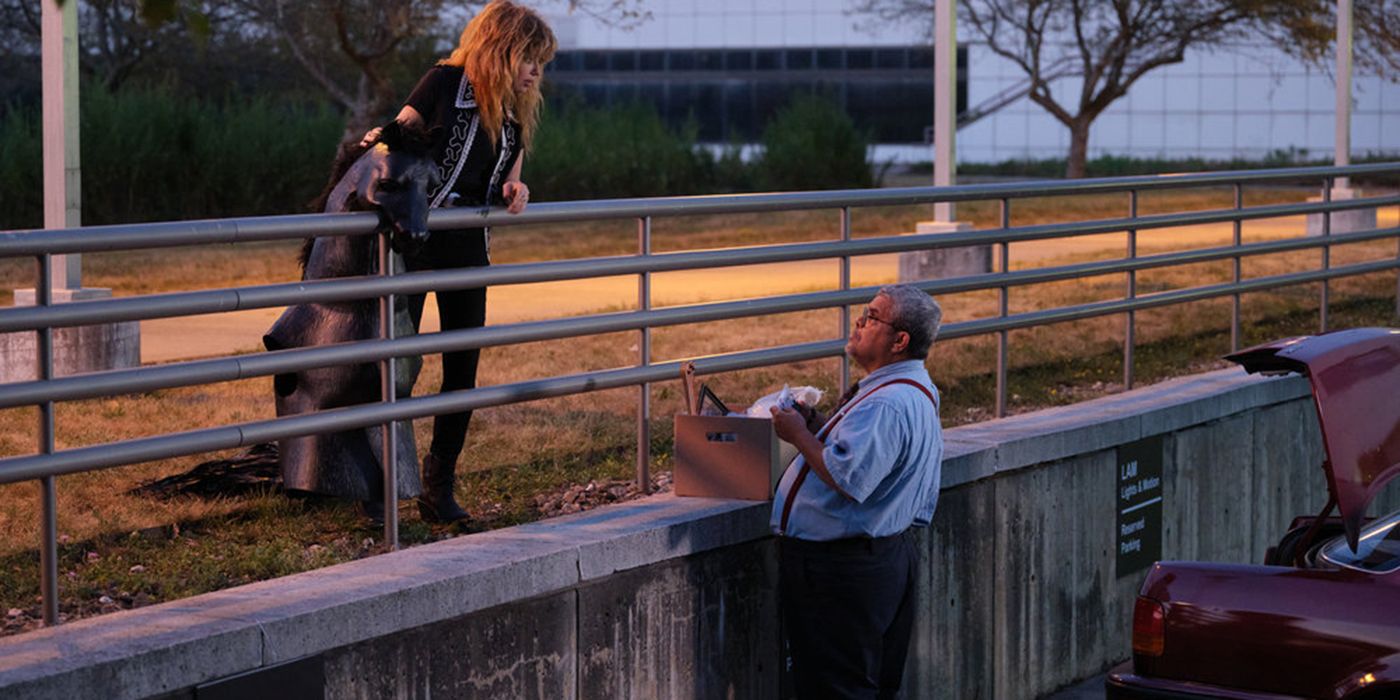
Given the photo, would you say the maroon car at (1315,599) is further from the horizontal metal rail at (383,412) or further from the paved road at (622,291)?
the paved road at (622,291)

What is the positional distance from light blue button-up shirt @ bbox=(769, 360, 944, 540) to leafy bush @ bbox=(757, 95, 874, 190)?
2392 cm

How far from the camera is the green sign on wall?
29.0ft

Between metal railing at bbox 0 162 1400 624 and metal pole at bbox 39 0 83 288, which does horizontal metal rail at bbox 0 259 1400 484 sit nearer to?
metal railing at bbox 0 162 1400 624

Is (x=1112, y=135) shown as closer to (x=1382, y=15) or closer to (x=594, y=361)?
(x=1382, y=15)

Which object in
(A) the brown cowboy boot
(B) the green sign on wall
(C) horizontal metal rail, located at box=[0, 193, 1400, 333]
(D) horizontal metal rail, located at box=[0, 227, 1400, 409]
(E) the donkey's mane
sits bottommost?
(B) the green sign on wall

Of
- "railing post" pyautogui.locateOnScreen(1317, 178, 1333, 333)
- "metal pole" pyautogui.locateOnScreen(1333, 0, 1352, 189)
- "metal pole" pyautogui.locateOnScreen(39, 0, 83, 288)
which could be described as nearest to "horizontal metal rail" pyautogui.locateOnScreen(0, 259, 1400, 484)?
"railing post" pyautogui.locateOnScreen(1317, 178, 1333, 333)

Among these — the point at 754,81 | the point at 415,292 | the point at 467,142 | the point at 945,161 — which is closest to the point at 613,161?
the point at 945,161

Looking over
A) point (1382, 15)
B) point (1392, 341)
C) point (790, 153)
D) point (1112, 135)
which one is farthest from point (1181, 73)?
point (1392, 341)

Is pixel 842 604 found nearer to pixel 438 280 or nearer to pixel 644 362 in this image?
pixel 644 362

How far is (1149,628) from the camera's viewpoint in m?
5.96

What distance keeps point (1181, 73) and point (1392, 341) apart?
45648 millimetres

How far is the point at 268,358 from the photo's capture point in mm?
5402

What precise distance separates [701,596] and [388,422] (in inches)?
47.3

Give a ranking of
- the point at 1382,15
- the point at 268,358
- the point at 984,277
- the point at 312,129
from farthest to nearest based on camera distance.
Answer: the point at 1382,15 < the point at 312,129 < the point at 984,277 < the point at 268,358
